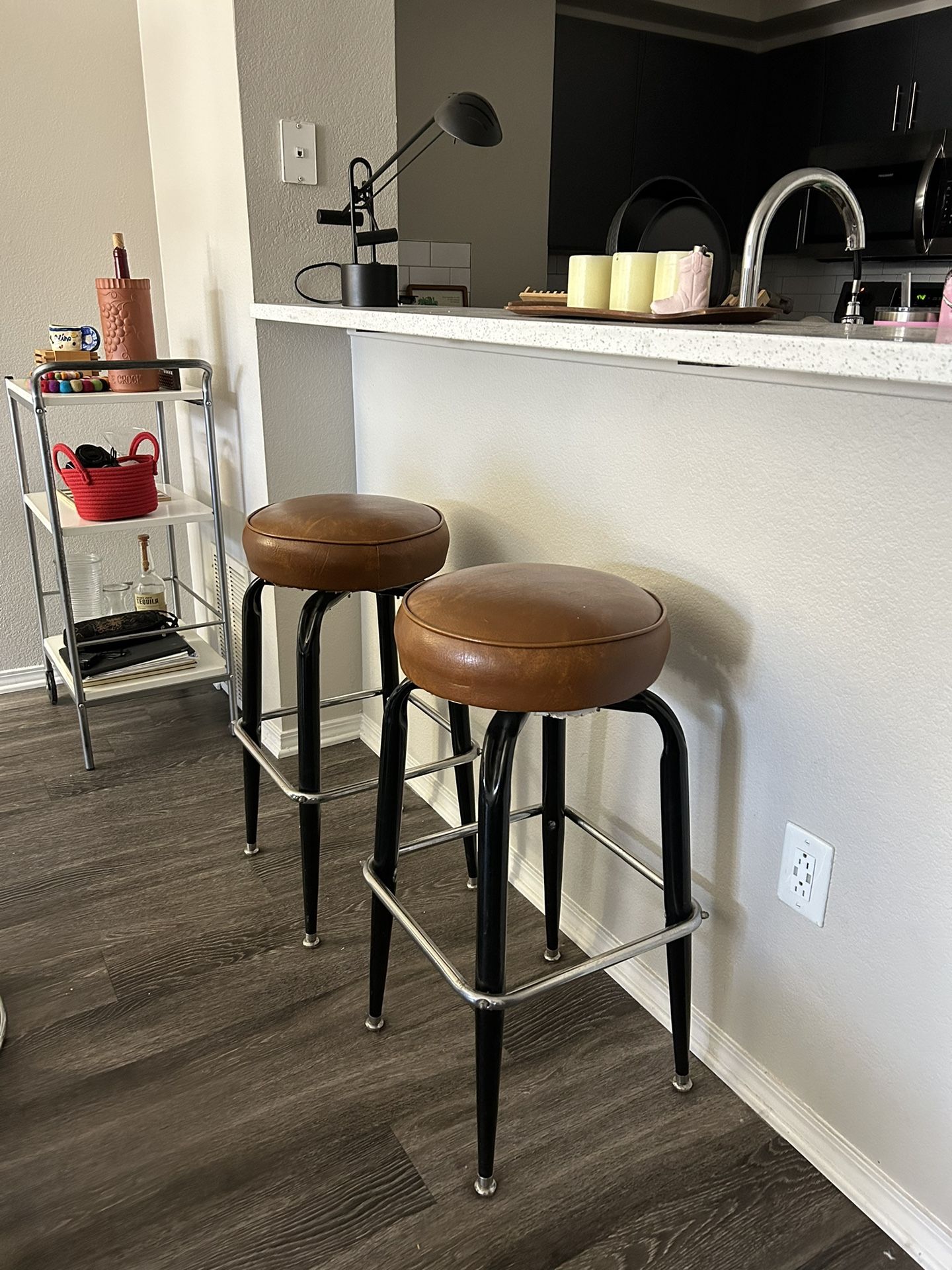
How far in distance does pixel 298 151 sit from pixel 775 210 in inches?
46.0

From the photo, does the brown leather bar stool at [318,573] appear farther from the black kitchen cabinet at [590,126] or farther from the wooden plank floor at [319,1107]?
the black kitchen cabinet at [590,126]

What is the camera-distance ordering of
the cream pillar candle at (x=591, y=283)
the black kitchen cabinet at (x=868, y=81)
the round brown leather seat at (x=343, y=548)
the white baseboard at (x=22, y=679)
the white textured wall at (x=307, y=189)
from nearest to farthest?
the cream pillar candle at (x=591, y=283) → the round brown leather seat at (x=343, y=548) → the white textured wall at (x=307, y=189) → the white baseboard at (x=22, y=679) → the black kitchen cabinet at (x=868, y=81)

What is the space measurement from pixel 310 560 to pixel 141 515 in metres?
0.95

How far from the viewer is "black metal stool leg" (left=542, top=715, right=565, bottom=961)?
1437mm

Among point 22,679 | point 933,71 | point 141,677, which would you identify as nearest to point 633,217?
point 141,677

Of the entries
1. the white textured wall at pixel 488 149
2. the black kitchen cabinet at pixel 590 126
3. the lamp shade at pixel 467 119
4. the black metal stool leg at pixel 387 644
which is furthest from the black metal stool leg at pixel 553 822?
the black kitchen cabinet at pixel 590 126

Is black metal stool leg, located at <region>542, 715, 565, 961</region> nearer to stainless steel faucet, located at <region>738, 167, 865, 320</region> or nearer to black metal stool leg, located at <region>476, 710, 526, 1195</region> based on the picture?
black metal stool leg, located at <region>476, 710, 526, 1195</region>

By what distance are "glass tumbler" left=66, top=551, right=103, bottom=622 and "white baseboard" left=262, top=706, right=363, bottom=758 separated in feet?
2.39

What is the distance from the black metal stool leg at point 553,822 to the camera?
4.71ft

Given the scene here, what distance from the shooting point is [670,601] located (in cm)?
136

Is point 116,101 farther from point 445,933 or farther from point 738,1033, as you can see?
point 738,1033

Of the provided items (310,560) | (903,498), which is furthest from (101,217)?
(903,498)

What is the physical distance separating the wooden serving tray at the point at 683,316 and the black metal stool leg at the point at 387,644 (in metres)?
0.64

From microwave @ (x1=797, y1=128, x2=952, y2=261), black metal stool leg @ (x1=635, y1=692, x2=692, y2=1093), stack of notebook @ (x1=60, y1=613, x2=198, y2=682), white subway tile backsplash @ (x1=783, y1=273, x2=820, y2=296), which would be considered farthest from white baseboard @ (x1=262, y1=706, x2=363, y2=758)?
white subway tile backsplash @ (x1=783, y1=273, x2=820, y2=296)
